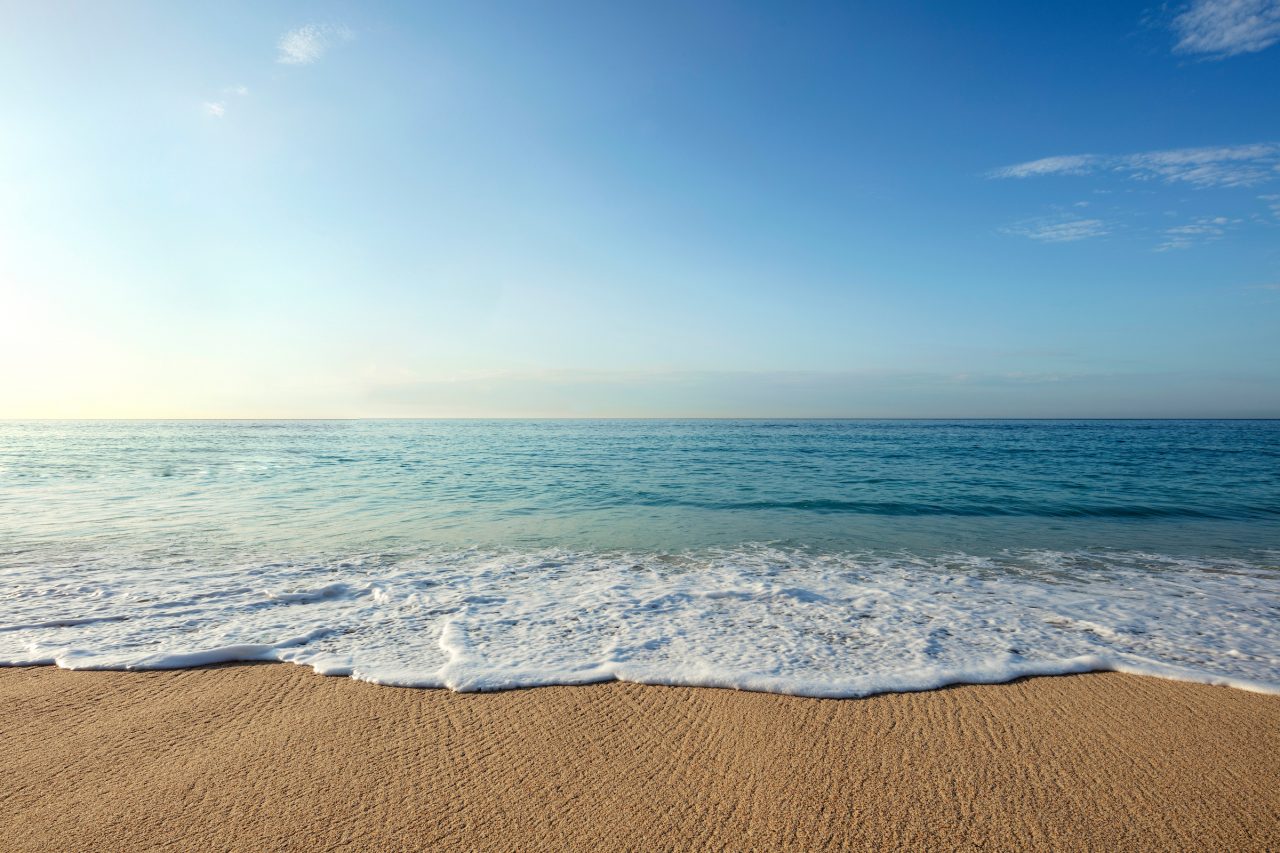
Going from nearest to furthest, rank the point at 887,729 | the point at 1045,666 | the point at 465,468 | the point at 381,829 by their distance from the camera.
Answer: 1. the point at 381,829
2. the point at 887,729
3. the point at 1045,666
4. the point at 465,468

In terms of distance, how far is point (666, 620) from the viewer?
5777mm

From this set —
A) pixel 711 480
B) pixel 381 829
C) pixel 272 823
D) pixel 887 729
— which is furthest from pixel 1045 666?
pixel 711 480

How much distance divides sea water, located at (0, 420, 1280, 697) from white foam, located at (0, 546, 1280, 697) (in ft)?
0.11

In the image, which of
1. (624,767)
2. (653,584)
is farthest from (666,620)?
(624,767)

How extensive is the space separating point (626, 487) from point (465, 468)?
9.56 m

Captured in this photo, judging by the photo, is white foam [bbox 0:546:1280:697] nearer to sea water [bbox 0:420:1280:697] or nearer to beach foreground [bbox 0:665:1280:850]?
sea water [bbox 0:420:1280:697]

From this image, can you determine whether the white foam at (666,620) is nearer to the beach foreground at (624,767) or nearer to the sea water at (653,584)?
the sea water at (653,584)

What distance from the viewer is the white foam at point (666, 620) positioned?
14.9 ft

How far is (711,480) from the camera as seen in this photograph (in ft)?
64.0

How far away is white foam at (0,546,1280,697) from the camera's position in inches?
179

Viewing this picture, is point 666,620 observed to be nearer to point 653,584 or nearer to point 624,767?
point 653,584

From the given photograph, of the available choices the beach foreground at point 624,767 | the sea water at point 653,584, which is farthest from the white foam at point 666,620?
the beach foreground at point 624,767

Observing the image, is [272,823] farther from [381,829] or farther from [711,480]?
[711,480]

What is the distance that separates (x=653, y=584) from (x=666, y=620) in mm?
1476
